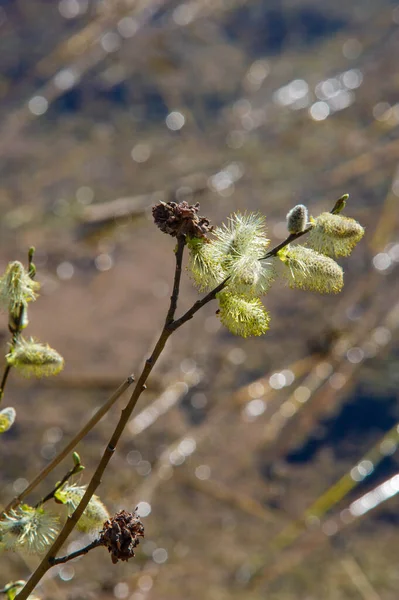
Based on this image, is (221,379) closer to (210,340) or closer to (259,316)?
(210,340)

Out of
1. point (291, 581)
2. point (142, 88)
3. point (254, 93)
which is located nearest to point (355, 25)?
point (254, 93)

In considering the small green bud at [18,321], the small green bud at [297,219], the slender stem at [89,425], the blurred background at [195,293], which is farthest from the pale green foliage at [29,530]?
the blurred background at [195,293]

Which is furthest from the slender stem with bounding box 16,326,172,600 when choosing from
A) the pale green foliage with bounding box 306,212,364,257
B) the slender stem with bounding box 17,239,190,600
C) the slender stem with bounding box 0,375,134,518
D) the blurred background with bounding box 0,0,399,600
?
the blurred background with bounding box 0,0,399,600

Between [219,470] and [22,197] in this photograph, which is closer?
[219,470]

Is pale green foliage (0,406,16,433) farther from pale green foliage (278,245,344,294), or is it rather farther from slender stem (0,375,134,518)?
pale green foliage (278,245,344,294)

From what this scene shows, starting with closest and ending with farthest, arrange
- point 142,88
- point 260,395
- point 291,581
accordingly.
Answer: point 291,581, point 260,395, point 142,88

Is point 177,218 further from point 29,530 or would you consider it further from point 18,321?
point 29,530
